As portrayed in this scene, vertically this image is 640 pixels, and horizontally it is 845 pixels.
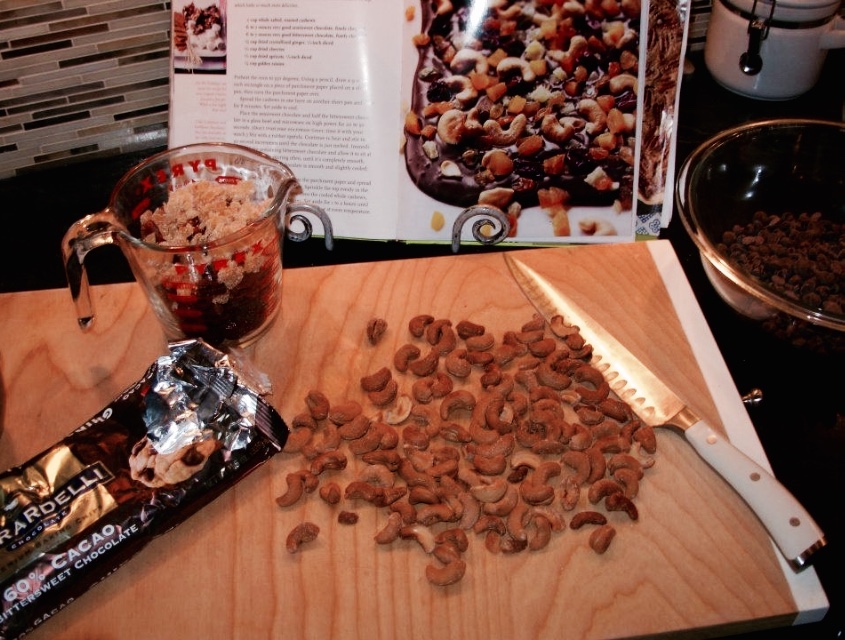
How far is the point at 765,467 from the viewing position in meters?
0.78

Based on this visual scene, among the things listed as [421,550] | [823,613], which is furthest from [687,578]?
[421,550]

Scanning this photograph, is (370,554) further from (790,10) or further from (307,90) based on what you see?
(790,10)

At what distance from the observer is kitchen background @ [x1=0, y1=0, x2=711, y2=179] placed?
1.03 meters

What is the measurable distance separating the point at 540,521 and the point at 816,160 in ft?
1.92

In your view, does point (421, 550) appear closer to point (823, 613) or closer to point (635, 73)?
point (823, 613)

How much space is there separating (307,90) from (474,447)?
0.47 meters

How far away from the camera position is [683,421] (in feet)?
2.56

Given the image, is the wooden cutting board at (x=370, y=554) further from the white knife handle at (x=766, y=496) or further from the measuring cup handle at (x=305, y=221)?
the measuring cup handle at (x=305, y=221)

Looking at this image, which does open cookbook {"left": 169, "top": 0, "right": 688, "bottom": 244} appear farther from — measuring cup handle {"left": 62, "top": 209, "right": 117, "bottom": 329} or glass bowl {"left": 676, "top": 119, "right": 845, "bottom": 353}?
measuring cup handle {"left": 62, "top": 209, "right": 117, "bottom": 329}

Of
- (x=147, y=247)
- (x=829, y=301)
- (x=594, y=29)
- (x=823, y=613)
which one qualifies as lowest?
(x=823, y=613)

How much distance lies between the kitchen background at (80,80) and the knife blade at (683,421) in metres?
0.56

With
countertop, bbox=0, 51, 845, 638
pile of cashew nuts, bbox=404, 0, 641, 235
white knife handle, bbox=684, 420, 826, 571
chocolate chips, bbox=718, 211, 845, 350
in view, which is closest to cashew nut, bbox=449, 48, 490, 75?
pile of cashew nuts, bbox=404, 0, 641, 235

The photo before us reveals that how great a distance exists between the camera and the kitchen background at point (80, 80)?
1.03 metres

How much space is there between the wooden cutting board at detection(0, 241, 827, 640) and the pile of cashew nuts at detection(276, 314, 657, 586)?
0.01m
